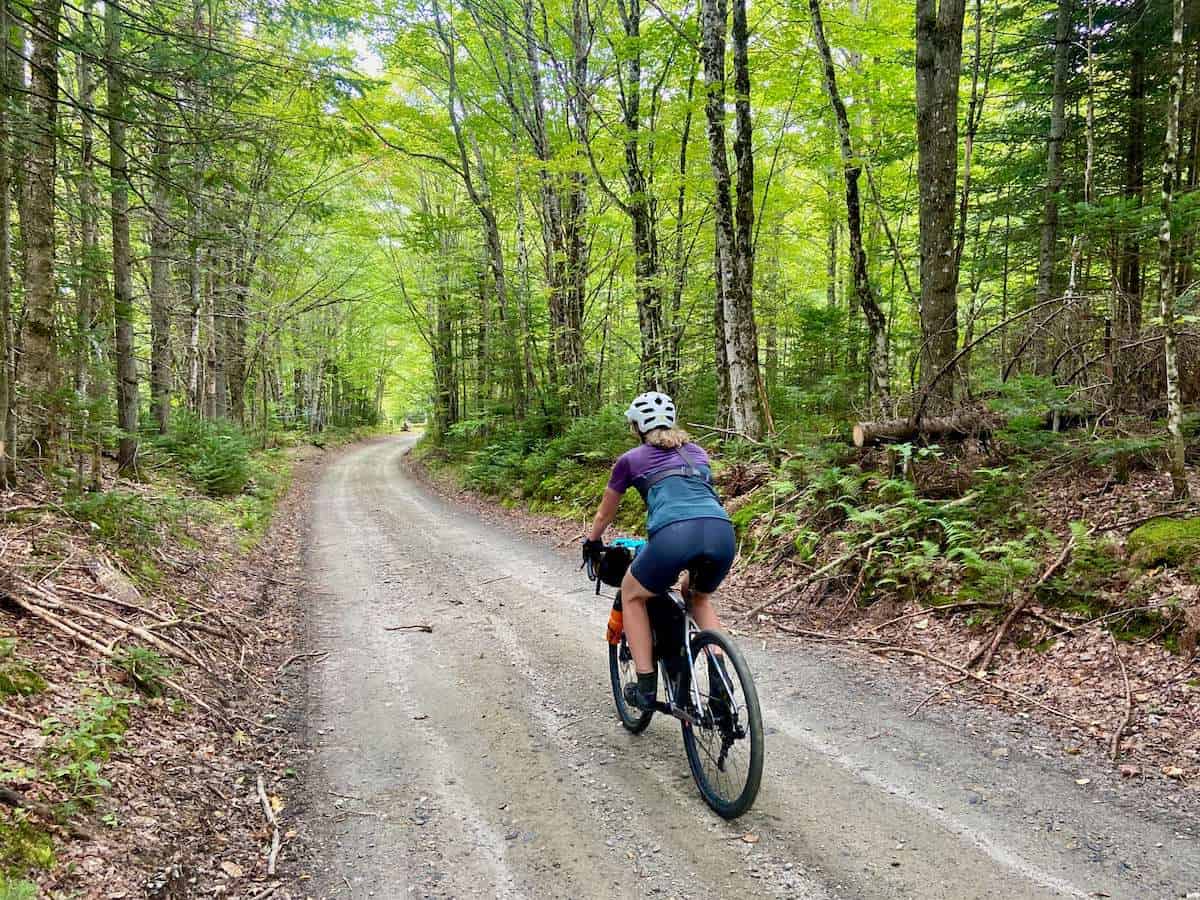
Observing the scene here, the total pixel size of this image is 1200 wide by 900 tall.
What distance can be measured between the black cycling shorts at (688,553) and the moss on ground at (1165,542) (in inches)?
140

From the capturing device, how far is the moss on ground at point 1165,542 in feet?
15.7

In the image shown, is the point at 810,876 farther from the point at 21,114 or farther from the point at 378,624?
the point at 21,114

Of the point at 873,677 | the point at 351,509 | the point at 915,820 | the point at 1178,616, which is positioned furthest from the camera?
the point at 351,509

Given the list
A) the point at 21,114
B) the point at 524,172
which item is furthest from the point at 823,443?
the point at 524,172

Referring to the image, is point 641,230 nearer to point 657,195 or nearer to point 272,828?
point 657,195

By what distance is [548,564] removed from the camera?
9.64 m

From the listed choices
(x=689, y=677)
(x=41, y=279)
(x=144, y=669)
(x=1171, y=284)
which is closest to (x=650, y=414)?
(x=689, y=677)

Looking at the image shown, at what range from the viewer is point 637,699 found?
407cm

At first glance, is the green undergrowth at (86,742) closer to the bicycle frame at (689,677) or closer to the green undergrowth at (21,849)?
the green undergrowth at (21,849)

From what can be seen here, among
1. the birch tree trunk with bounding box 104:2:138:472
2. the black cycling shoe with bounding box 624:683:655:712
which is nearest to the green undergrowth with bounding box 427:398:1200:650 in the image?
the black cycling shoe with bounding box 624:683:655:712

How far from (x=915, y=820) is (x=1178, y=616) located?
8.76ft

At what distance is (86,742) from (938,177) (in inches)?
372

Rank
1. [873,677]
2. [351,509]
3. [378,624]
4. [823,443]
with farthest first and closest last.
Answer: [351,509]
[823,443]
[378,624]
[873,677]

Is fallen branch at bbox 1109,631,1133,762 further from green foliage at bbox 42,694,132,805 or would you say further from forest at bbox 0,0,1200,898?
green foliage at bbox 42,694,132,805
